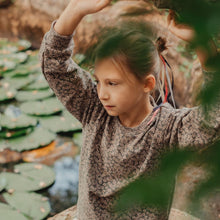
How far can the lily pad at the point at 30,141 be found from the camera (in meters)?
2.15

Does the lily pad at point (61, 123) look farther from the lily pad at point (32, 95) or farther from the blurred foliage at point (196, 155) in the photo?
the blurred foliage at point (196, 155)

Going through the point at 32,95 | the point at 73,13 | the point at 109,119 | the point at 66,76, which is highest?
the point at 73,13

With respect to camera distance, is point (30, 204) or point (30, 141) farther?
Answer: point (30, 141)

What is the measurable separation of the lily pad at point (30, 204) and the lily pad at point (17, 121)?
1.96 feet

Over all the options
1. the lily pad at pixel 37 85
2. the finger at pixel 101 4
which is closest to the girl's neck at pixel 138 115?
the finger at pixel 101 4

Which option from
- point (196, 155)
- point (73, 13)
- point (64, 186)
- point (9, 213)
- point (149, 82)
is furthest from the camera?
Answer: point (64, 186)

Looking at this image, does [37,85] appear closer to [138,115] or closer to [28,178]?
[28,178]

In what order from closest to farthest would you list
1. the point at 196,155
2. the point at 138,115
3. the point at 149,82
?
the point at 196,155 → the point at 149,82 → the point at 138,115

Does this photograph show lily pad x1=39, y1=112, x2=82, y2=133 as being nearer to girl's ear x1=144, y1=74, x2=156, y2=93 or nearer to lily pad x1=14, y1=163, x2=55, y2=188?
lily pad x1=14, y1=163, x2=55, y2=188

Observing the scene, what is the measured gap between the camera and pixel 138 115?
918 mm

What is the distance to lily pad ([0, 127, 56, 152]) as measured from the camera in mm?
2146

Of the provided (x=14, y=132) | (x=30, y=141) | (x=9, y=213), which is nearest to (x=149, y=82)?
(x=9, y=213)

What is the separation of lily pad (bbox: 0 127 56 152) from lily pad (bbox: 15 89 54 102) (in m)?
0.44

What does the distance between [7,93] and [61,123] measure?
1.92 ft
